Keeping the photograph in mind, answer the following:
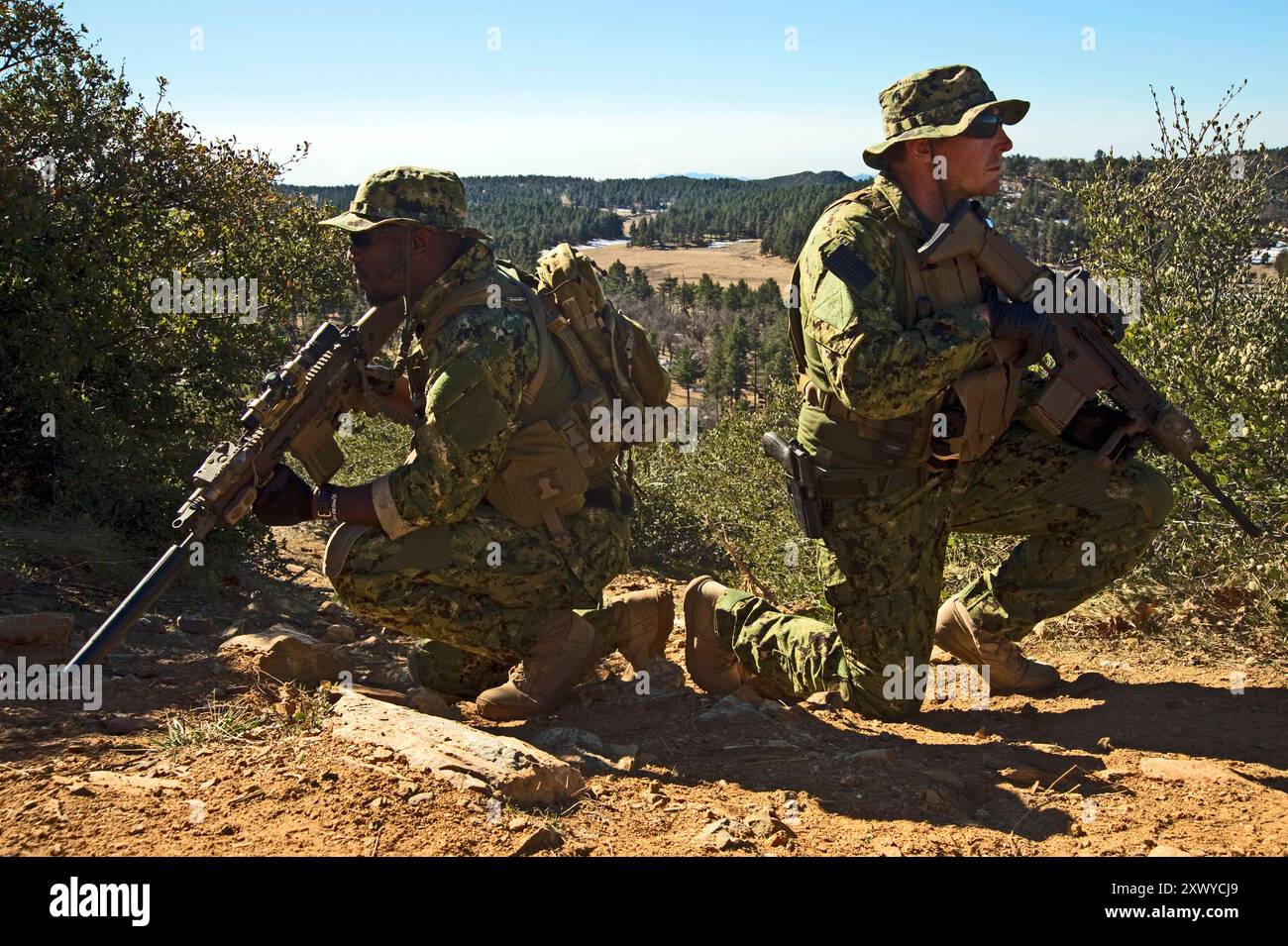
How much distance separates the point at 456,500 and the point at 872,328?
1.72 meters

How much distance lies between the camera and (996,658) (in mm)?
4805

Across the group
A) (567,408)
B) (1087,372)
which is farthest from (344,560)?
(1087,372)

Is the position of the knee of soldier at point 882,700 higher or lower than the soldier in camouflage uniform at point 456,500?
lower

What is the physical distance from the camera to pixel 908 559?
14.7 ft

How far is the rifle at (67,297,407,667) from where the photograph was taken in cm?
384

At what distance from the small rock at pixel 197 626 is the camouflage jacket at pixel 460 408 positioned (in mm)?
1637

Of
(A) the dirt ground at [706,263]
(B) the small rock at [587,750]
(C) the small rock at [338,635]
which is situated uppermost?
(A) the dirt ground at [706,263]

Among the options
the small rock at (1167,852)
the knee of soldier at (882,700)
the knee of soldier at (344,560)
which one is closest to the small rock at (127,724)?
the knee of soldier at (344,560)

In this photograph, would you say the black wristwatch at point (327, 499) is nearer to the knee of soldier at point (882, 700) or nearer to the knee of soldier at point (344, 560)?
the knee of soldier at point (344, 560)

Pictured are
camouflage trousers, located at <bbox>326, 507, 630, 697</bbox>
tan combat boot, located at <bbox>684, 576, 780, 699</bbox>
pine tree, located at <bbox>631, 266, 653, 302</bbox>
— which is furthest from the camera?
pine tree, located at <bbox>631, 266, 653, 302</bbox>

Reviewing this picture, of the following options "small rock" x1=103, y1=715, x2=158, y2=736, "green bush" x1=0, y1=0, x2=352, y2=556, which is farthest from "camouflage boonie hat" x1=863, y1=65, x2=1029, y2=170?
"green bush" x1=0, y1=0, x2=352, y2=556

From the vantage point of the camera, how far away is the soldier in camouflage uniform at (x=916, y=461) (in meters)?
4.16

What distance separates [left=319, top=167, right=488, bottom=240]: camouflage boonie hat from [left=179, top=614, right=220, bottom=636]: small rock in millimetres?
2199

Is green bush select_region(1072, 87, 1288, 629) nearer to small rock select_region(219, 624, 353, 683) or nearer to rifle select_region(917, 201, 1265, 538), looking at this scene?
rifle select_region(917, 201, 1265, 538)
